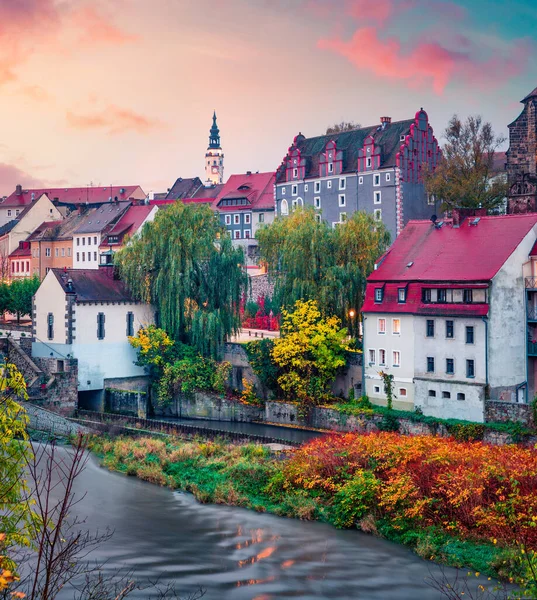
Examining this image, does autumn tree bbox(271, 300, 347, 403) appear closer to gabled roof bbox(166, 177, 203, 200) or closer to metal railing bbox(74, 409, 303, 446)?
A: metal railing bbox(74, 409, 303, 446)

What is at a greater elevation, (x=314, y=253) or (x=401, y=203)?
(x=401, y=203)

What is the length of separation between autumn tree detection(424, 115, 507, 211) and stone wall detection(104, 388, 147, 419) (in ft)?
81.0

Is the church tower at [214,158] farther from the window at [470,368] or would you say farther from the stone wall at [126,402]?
the window at [470,368]

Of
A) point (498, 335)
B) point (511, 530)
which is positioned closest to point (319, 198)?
point (498, 335)

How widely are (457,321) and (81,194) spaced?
93.1 meters

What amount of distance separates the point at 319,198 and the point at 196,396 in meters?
30.4

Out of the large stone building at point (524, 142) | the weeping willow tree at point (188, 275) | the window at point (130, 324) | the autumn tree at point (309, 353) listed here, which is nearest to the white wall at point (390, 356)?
the autumn tree at point (309, 353)

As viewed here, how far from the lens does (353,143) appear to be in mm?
72125

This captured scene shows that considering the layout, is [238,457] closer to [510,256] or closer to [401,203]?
[510,256]

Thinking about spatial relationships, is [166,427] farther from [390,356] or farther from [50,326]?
[50,326]

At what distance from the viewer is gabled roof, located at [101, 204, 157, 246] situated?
87.1 meters

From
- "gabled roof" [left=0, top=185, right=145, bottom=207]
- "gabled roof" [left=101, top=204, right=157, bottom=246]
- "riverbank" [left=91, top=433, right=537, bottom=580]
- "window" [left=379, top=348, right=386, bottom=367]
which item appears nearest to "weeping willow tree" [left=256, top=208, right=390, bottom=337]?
"window" [left=379, top=348, right=386, bottom=367]

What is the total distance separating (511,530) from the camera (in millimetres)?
24281

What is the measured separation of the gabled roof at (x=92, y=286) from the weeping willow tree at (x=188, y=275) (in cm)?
70
